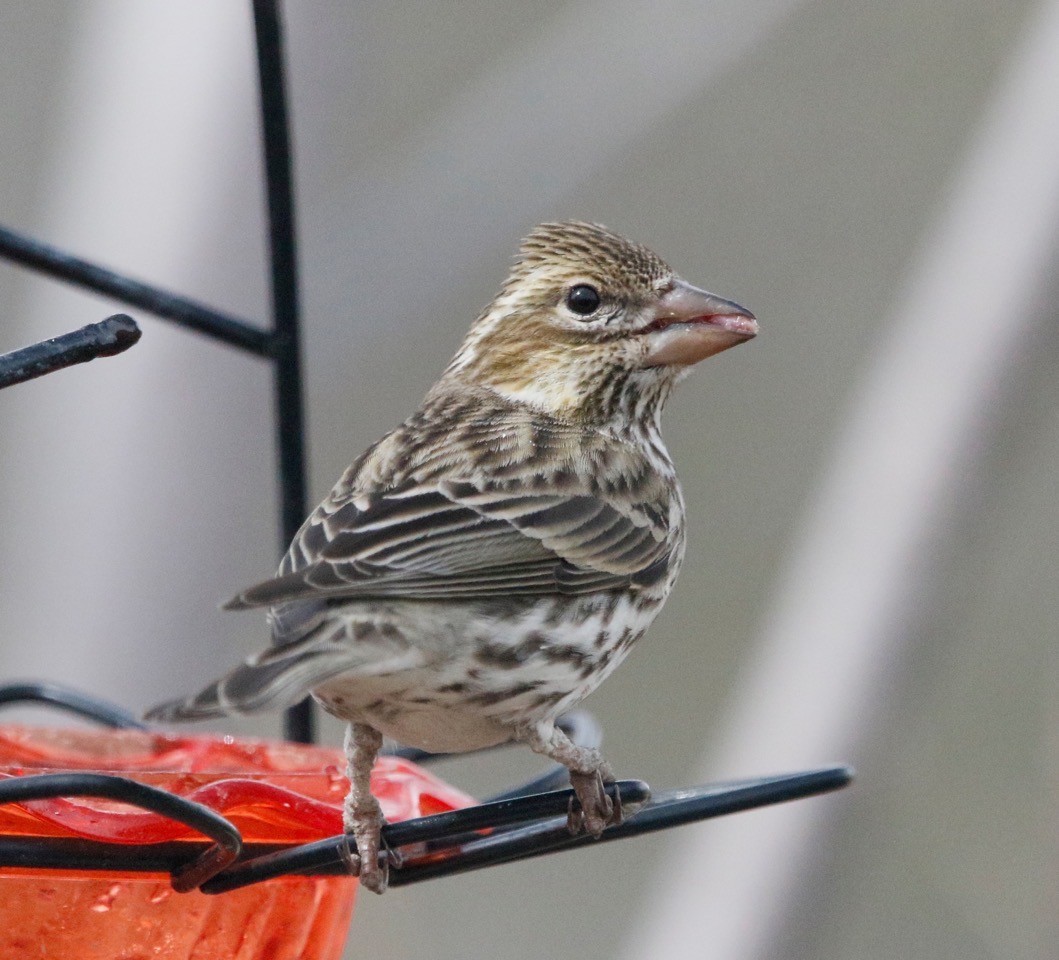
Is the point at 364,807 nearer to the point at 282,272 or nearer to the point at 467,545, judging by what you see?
the point at 467,545

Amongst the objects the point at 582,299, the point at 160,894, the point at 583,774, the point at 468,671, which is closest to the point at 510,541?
the point at 468,671

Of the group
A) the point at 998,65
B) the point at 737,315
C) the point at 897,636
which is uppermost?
the point at 998,65

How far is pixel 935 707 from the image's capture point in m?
7.69

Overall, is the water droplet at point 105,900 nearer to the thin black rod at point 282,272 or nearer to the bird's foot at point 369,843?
the bird's foot at point 369,843

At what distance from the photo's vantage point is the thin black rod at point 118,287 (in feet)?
11.1

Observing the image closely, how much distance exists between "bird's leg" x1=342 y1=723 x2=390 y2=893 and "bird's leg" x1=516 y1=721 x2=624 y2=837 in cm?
30

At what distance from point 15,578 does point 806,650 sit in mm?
3224

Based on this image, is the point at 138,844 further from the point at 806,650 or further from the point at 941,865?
the point at 941,865

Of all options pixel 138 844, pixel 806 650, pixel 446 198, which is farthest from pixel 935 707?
pixel 138 844

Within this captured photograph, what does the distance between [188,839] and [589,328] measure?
178 centimetres

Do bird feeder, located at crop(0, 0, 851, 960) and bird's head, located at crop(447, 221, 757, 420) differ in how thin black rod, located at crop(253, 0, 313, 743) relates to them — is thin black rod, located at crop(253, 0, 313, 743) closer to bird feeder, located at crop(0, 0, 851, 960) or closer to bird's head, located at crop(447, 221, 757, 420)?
bird feeder, located at crop(0, 0, 851, 960)

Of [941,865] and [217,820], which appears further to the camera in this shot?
[941,865]

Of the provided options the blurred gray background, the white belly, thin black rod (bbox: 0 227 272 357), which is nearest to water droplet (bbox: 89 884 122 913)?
the white belly

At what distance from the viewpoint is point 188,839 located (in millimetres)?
2705
